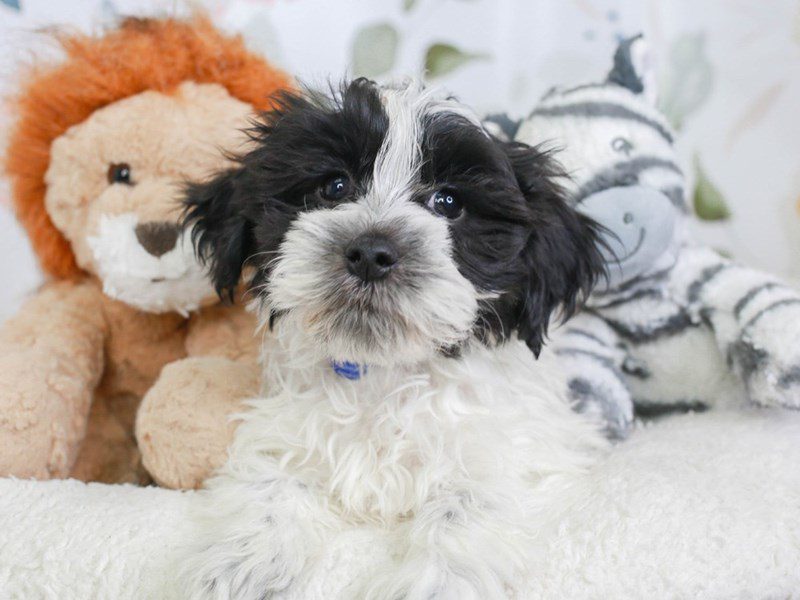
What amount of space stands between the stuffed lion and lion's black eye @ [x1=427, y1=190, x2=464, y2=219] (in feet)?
2.07

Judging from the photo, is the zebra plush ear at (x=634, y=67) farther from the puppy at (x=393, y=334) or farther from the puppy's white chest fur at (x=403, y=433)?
the puppy's white chest fur at (x=403, y=433)

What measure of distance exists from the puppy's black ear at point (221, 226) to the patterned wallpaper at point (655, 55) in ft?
3.04

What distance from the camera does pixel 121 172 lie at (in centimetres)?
184

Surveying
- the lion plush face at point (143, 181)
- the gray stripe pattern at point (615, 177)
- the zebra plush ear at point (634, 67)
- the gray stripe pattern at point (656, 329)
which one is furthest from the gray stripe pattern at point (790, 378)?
the lion plush face at point (143, 181)

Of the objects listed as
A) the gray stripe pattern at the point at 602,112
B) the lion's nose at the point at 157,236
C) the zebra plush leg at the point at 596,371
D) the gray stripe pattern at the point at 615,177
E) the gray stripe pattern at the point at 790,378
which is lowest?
the zebra plush leg at the point at 596,371

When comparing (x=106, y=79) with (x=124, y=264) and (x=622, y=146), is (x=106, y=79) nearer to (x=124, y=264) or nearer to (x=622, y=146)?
(x=124, y=264)

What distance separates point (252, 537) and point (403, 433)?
14.4 inches

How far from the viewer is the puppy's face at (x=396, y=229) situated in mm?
1255

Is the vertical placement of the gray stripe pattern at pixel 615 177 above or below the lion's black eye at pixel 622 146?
below

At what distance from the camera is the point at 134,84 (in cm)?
188

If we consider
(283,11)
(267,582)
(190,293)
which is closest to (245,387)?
(190,293)

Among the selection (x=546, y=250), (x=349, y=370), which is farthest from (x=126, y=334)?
(x=546, y=250)

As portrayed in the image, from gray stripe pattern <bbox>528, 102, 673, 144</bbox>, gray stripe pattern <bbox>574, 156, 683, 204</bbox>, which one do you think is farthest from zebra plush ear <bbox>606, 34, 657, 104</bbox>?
gray stripe pattern <bbox>574, 156, 683, 204</bbox>

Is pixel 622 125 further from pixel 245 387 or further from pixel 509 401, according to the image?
pixel 245 387
